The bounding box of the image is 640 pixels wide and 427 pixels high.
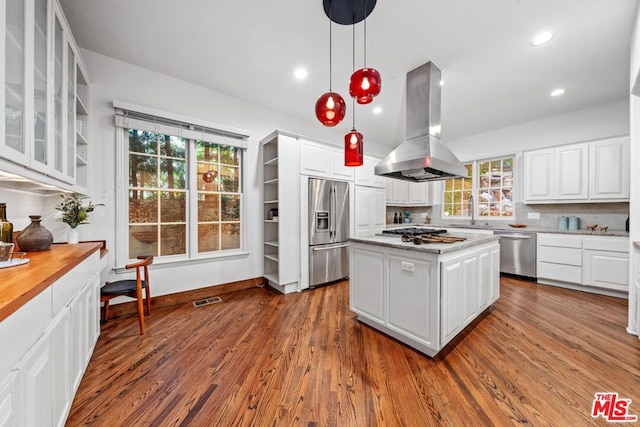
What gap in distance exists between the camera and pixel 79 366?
1472mm

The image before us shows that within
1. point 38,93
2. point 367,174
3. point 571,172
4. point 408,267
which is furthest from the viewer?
point 367,174

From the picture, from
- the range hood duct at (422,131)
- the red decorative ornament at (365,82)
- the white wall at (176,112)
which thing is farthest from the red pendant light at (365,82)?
the white wall at (176,112)

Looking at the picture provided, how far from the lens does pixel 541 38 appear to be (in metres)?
2.27

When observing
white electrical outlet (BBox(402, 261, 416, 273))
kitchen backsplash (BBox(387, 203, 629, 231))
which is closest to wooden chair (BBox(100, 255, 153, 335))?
white electrical outlet (BBox(402, 261, 416, 273))

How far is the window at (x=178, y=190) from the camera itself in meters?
2.83

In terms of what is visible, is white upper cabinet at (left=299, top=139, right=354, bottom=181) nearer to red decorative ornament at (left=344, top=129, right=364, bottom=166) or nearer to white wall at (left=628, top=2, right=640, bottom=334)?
red decorative ornament at (left=344, top=129, right=364, bottom=166)

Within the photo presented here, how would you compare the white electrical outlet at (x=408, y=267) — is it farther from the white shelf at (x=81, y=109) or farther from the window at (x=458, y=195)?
the window at (x=458, y=195)

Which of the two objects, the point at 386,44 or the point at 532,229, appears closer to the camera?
the point at 386,44

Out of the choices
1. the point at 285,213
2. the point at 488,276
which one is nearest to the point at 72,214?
the point at 285,213

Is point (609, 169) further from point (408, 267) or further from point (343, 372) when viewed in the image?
point (343, 372)

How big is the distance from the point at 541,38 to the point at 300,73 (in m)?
2.41

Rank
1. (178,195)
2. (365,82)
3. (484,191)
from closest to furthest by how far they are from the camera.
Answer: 1. (365,82)
2. (178,195)
3. (484,191)

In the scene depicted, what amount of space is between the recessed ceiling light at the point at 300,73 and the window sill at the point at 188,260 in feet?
8.28

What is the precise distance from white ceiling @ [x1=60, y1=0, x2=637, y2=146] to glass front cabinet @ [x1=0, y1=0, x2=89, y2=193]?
667 millimetres
